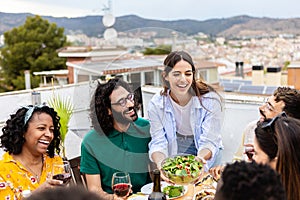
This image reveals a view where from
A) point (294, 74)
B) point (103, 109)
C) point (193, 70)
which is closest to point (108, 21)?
point (193, 70)

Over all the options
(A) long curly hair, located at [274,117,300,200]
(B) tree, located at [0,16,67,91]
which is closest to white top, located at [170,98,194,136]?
(A) long curly hair, located at [274,117,300,200]

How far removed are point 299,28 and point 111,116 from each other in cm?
679

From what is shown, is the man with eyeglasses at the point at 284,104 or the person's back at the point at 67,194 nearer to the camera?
the person's back at the point at 67,194

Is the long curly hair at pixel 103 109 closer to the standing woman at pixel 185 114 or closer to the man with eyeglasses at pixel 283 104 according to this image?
the standing woman at pixel 185 114

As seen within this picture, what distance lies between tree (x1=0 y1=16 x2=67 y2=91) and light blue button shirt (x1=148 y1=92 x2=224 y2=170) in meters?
13.7

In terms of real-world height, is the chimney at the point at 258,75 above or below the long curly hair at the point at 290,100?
below

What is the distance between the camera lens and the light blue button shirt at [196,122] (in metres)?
2.32

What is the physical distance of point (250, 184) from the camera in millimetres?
692

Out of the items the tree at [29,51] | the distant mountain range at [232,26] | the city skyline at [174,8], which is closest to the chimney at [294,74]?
the city skyline at [174,8]

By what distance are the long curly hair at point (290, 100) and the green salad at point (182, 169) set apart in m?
0.65

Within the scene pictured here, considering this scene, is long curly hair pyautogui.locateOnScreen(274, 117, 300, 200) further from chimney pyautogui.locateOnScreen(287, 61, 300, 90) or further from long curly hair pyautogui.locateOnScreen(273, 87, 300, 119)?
chimney pyautogui.locateOnScreen(287, 61, 300, 90)

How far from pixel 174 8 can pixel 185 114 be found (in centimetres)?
359

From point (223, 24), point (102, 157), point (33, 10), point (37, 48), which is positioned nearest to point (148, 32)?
point (102, 157)

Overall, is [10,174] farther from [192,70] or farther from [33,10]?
[33,10]
